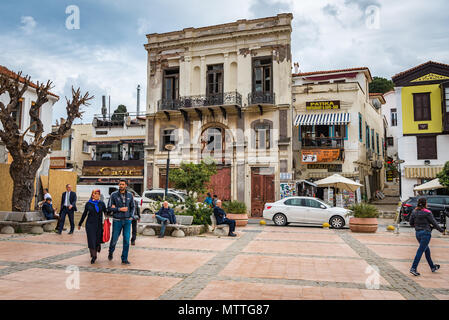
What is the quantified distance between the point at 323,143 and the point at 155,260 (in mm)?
19353

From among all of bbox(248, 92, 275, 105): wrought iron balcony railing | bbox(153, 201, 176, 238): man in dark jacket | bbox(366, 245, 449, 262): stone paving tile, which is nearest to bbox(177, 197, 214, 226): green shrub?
bbox(153, 201, 176, 238): man in dark jacket

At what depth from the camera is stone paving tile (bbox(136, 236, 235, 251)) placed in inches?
438

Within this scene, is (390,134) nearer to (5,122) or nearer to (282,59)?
(282,59)

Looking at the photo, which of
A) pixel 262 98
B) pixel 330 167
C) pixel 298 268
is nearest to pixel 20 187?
pixel 298 268

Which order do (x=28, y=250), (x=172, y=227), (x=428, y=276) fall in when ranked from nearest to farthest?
(x=428, y=276) < (x=28, y=250) < (x=172, y=227)

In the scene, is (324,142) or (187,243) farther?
(324,142)

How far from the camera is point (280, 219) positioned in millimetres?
18875

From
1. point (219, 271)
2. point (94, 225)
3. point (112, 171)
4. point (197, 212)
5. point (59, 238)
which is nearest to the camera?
point (219, 271)

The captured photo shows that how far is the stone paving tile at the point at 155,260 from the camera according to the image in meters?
8.12

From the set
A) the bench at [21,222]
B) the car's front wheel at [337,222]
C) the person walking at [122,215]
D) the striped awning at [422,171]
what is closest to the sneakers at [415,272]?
the person walking at [122,215]

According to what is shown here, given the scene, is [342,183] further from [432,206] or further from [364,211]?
[364,211]

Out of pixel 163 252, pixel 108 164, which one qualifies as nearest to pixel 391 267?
pixel 163 252

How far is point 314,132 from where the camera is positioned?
26.4 m
